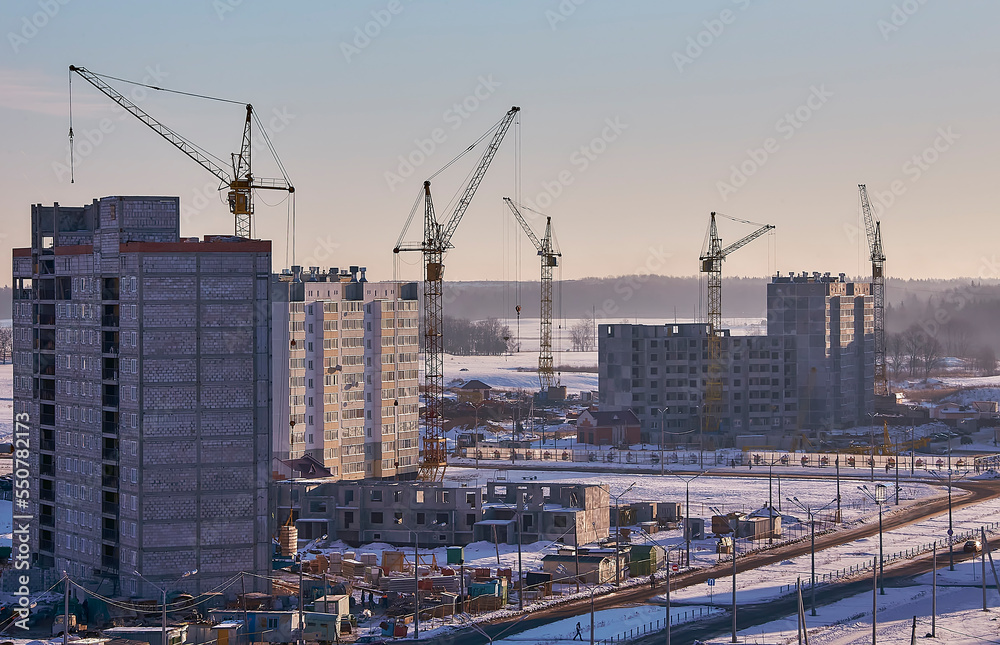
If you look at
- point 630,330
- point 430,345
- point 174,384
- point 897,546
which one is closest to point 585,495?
point 897,546

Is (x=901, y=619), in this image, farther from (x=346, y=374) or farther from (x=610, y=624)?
(x=346, y=374)

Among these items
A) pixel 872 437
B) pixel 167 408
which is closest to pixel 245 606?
pixel 167 408

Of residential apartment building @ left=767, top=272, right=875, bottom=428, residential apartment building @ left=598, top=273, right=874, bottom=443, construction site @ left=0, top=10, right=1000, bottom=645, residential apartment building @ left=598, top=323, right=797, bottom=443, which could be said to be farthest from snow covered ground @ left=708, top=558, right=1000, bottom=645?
residential apartment building @ left=767, top=272, right=875, bottom=428

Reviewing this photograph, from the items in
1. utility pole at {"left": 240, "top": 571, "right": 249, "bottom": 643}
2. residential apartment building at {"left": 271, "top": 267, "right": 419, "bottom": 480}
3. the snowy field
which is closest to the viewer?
utility pole at {"left": 240, "top": 571, "right": 249, "bottom": 643}

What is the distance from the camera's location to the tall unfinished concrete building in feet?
258

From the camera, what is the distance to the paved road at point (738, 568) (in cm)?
7325

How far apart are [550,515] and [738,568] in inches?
564

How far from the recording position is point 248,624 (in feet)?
Answer: 234

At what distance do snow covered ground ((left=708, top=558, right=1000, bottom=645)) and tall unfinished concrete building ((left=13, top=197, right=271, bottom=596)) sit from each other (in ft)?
89.4

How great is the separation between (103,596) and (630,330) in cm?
10768

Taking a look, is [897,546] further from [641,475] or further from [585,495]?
[641,475]

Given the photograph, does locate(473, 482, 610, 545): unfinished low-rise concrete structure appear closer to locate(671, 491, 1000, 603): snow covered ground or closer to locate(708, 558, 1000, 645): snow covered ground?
locate(671, 491, 1000, 603): snow covered ground

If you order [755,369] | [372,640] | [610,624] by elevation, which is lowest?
[372,640]

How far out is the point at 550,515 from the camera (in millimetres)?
99500
